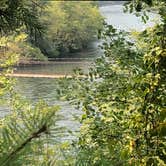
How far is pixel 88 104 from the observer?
3.38 m

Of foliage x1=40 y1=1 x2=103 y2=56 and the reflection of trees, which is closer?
the reflection of trees

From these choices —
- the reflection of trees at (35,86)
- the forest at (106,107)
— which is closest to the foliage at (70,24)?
the reflection of trees at (35,86)

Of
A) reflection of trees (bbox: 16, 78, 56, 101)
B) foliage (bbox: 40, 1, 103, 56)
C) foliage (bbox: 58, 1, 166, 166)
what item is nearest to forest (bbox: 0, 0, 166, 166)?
foliage (bbox: 58, 1, 166, 166)

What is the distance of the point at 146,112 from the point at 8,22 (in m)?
0.67

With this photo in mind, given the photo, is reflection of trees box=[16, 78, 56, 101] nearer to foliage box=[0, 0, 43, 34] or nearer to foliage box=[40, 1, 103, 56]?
foliage box=[40, 1, 103, 56]

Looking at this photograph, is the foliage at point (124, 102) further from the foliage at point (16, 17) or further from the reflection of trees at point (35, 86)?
the reflection of trees at point (35, 86)

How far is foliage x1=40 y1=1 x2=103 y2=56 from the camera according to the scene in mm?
52562

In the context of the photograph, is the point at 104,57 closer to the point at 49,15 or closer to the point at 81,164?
the point at 81,164

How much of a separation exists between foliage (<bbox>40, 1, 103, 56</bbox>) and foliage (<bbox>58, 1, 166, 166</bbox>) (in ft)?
145

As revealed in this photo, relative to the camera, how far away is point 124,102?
8.67 feet

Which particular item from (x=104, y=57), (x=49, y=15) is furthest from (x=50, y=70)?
(x=104, y=57)

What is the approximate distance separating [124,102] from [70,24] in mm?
54187

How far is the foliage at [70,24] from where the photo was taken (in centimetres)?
5256

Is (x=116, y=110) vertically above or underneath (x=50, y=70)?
above
